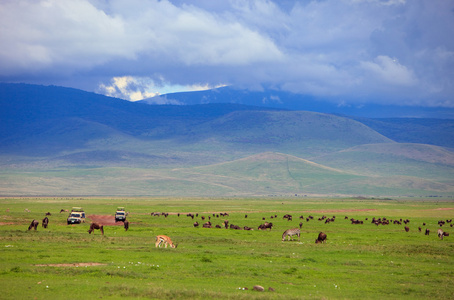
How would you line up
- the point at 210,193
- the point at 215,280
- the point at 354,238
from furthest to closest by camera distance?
1. the point at 210,193
2. the point at 354,238
3. the point at 215,280

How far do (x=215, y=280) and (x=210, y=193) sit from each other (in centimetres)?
16425

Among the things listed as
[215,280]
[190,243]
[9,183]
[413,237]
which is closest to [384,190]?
[9,183]

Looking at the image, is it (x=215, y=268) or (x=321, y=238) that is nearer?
(x=215, y=268)

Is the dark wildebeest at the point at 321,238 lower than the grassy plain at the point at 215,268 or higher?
higher

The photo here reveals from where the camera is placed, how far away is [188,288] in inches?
802

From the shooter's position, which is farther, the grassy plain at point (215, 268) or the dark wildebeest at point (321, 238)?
the dark wildebeest at point (321, 238)

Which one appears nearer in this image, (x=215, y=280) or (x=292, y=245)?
(x=215, y=280)

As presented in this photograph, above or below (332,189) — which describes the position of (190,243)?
below

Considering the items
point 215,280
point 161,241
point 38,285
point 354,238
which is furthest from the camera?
point 354,238

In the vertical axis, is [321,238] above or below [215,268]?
above

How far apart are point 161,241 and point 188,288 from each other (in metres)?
11.9

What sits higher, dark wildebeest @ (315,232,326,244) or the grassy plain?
dark wildebeest @ (315,232,326,244)

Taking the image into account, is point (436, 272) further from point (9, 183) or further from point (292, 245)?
point (9, 183)

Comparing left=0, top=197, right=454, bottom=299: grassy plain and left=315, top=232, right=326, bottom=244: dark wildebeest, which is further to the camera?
left=315, top=232, right=326, bottom=244: dark wildebeest
